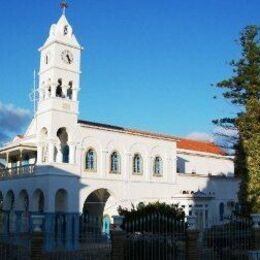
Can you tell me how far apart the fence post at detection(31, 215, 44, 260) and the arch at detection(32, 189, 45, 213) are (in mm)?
18475

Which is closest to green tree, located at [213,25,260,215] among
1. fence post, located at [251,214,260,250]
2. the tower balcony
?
fence post, located at [251,214,260,250]

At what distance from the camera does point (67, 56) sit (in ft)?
119

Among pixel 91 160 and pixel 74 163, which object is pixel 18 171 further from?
pixel 91 160

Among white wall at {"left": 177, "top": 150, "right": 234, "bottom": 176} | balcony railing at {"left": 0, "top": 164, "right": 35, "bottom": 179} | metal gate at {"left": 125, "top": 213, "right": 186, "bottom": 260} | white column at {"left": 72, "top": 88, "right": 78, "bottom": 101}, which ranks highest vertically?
white column at {"left": 72, "top": 88, "right": 78, "bottom": 101}

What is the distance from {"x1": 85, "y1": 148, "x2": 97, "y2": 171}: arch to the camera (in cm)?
3597

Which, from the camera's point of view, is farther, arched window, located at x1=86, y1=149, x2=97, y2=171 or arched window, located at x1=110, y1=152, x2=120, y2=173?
arched window, located at x1=110, y1=152, x2=120, y2=173

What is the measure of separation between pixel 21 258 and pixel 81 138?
15.5 metres

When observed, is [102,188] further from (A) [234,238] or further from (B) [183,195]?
(A) [234,238]

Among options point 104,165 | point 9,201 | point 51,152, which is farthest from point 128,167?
point 9,201

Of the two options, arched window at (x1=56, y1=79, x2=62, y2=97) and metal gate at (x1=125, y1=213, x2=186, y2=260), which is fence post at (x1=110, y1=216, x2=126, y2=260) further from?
arched window at (x1=56, y1=79, x2=62, y2=97)

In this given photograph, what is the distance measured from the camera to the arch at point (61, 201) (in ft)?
113

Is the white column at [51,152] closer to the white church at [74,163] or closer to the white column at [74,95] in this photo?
the white church at [74,163]

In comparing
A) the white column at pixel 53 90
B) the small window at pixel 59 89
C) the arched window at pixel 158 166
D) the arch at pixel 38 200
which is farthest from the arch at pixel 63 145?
the arched window at pixel 158 166

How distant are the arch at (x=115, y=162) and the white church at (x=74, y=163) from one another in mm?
78
